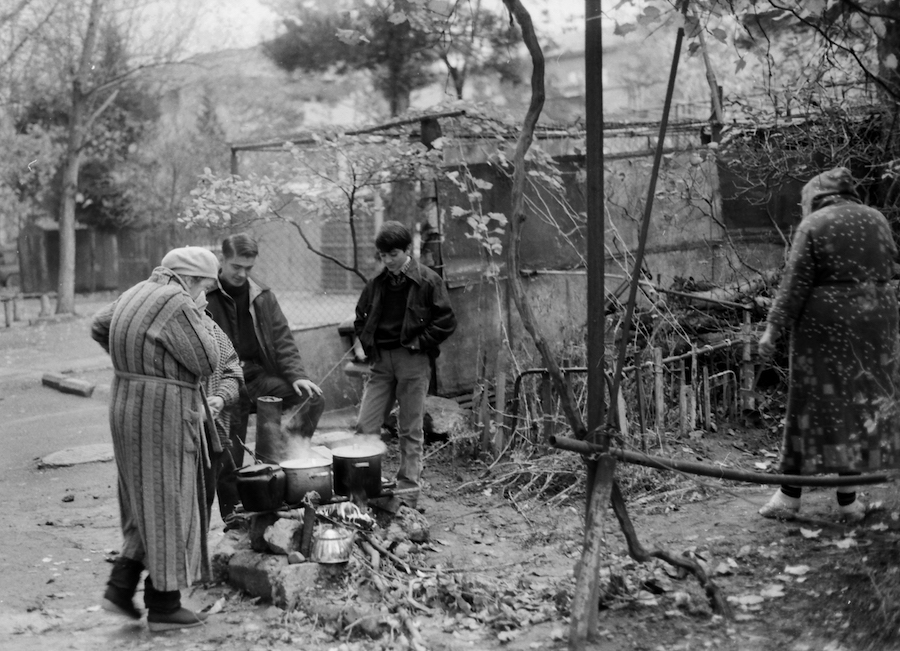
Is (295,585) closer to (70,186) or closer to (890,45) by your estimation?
(890,45)

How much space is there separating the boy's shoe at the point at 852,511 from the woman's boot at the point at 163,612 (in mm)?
3753

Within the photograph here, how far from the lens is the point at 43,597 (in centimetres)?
514

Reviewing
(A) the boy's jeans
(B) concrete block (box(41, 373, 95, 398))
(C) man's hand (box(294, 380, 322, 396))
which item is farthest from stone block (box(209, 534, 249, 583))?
(B) concrete block (box(41, 373, 95, 398))

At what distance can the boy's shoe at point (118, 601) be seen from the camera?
4.69 meters

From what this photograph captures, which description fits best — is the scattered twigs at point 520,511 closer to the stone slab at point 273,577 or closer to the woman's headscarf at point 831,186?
the stone slab at point 273,577

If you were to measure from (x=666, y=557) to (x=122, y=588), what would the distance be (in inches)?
110

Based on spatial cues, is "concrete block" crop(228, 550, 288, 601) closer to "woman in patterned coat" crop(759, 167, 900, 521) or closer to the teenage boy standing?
the teenage boy standing

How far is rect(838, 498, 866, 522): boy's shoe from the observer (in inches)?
206

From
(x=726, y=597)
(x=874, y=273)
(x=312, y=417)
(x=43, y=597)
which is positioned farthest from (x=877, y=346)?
(x=43, y=597)

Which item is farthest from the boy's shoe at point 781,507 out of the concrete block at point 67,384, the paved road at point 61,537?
the concrete block at point 67,384

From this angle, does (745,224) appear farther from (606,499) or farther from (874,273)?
(606,499)

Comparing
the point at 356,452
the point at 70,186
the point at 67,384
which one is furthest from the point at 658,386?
the point at 70,186

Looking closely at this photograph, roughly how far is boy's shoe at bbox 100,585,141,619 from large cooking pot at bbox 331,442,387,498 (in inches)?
55.4

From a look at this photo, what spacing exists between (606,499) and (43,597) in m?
3.28
